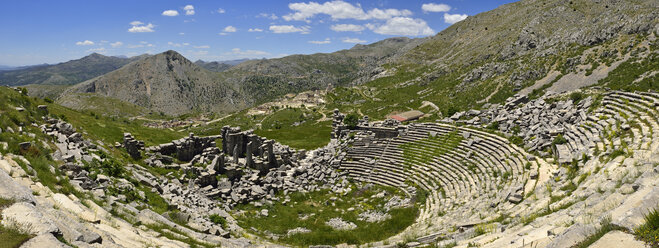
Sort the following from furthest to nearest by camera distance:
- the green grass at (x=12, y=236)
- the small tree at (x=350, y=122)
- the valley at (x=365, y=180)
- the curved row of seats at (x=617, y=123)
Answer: the small tree at (x=350, y=122)
the curved row of seats at (x=617, y=123)
the valley at (x=365, y=180)
the green grass at (x=12, y=236)

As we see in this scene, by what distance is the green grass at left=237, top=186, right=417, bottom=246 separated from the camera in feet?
71.5

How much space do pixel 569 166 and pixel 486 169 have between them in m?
6.90

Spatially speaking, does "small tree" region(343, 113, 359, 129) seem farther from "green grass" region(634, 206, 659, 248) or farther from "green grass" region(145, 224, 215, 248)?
"green grass" region(634, 206, 659, 248)

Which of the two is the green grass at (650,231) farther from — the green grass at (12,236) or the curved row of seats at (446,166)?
the green grass at (12,236)

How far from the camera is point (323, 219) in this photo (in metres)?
26.6

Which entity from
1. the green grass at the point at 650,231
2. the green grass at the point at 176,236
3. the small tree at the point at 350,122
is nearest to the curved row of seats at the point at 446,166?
the small tree at the point at 350,122

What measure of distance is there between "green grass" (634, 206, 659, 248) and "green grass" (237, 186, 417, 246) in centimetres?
1530

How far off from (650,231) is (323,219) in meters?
22.1

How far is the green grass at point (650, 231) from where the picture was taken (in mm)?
6254

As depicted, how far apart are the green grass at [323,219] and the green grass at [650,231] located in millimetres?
15297

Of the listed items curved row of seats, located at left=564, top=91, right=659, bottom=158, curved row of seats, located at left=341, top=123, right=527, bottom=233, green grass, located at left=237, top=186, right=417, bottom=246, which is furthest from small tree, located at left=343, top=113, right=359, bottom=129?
curved row of seats, located at left=564, top=91, right=659, bottom=158

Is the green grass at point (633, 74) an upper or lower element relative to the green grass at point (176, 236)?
upper

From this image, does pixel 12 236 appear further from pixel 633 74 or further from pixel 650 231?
pixel 633 74

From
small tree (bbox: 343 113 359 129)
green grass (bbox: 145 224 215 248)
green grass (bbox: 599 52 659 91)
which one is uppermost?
green grass (bbox: 599 52 659 91)
